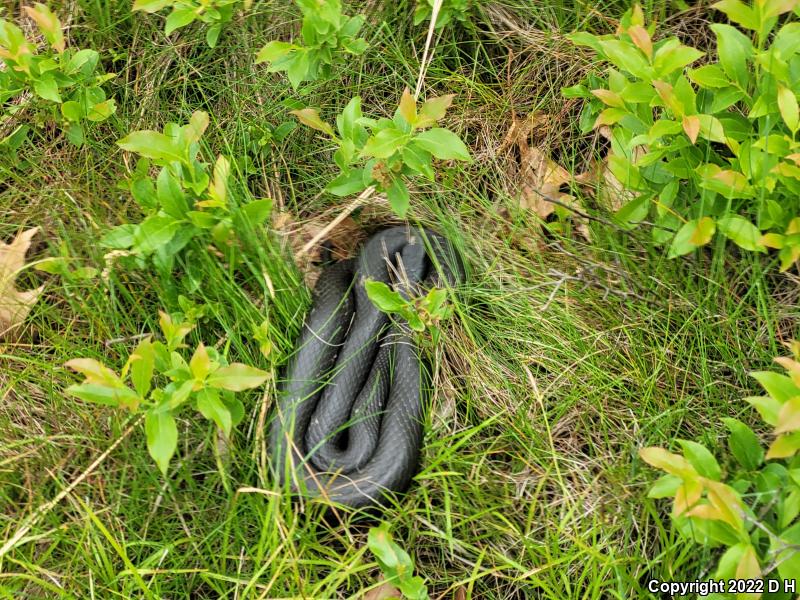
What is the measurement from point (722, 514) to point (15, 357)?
2254 mm

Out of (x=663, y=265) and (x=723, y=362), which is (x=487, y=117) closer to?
(x=663, y=265)

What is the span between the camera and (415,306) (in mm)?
2678

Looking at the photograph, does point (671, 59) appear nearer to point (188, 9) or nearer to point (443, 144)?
point (443, 144)

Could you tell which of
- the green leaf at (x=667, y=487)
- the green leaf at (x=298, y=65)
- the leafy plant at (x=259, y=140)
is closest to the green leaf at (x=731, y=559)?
the green leaf at (x=667, y=487)

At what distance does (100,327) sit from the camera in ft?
9.25

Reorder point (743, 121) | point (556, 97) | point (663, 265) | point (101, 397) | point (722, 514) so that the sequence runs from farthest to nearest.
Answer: point (556, 97) < point (663, 265) < point (743, 121) < point (101, 397) < point (722, 514)

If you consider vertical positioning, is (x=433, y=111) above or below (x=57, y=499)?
above

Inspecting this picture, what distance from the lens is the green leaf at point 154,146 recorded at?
2475 mm

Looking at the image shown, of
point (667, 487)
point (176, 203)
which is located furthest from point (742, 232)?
point (176, 203)

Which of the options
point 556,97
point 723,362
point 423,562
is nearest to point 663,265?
point 723,362

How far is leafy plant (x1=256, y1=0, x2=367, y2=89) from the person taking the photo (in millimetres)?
2650

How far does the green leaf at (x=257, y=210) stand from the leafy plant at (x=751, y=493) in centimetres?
136

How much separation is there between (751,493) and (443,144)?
128 cm

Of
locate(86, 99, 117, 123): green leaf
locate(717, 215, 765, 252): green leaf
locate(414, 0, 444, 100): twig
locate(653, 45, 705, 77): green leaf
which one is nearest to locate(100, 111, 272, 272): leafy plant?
locate(86, 99, 117, 123): green leaf
